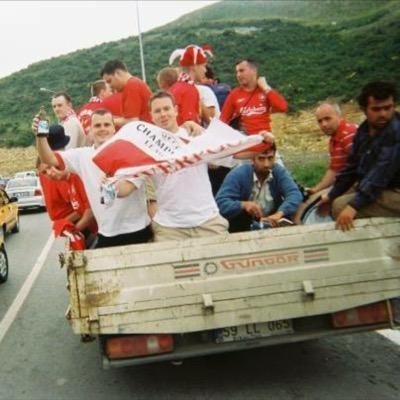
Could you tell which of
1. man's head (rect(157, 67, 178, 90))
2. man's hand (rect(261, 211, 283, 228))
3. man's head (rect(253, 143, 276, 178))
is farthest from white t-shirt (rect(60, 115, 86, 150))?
man's hand (rect(261, 211, 283, 228))

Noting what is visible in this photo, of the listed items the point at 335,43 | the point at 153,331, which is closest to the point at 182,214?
the point at 153,331

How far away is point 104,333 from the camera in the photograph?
4211mm

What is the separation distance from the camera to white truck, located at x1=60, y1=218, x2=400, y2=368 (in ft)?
13.8

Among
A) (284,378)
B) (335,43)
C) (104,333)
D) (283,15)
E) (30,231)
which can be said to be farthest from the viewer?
(283,15)

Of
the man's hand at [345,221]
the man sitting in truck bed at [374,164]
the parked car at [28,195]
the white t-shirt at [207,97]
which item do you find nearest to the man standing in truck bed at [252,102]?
the white t-shirt at [207,97]

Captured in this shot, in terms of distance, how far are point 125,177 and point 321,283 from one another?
156 centimetres

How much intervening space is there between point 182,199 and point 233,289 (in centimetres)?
87

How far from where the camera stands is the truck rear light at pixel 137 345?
14.4ft

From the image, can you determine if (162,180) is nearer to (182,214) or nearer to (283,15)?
(182,214)

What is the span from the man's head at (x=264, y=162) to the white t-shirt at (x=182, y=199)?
77 centimetres

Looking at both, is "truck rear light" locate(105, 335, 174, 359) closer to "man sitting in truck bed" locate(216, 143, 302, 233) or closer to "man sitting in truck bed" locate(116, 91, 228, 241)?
"man sitting in truck bed" locate(116, 91, 228, 241)

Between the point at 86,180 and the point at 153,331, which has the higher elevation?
the point at 86,180

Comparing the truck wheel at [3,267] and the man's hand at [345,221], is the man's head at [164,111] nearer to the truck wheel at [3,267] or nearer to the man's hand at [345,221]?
the man's hand at [345,221]

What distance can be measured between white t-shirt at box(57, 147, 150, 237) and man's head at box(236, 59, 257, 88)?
269 centimetres
